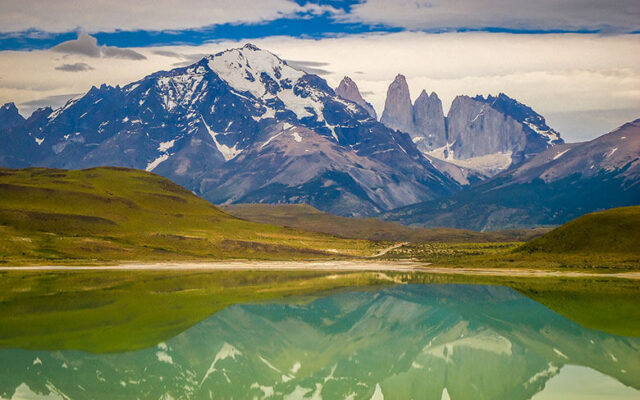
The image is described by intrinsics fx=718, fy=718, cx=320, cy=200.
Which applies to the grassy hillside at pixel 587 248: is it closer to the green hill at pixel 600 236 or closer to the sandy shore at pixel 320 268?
the green hill at pixel 600 236

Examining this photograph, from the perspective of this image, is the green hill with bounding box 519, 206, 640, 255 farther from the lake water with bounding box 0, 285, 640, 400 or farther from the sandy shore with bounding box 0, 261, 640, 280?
the lake water with bounding box 0, 285, 640, 400

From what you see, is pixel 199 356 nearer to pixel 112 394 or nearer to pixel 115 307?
pixel 112 394

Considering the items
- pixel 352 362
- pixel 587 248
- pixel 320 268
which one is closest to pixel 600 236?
pixel 587 248

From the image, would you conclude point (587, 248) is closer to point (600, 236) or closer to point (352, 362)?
point (600, 236)

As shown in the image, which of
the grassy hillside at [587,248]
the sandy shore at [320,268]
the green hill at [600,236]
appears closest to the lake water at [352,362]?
the sandy shore at [320,268]

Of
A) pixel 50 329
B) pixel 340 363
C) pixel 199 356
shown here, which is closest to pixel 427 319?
pixel 340 363

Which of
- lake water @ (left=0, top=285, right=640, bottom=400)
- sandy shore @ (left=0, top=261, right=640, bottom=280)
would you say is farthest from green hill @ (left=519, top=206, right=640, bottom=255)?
lake water @ (left=0, top=285, right=640, bottom=400)
